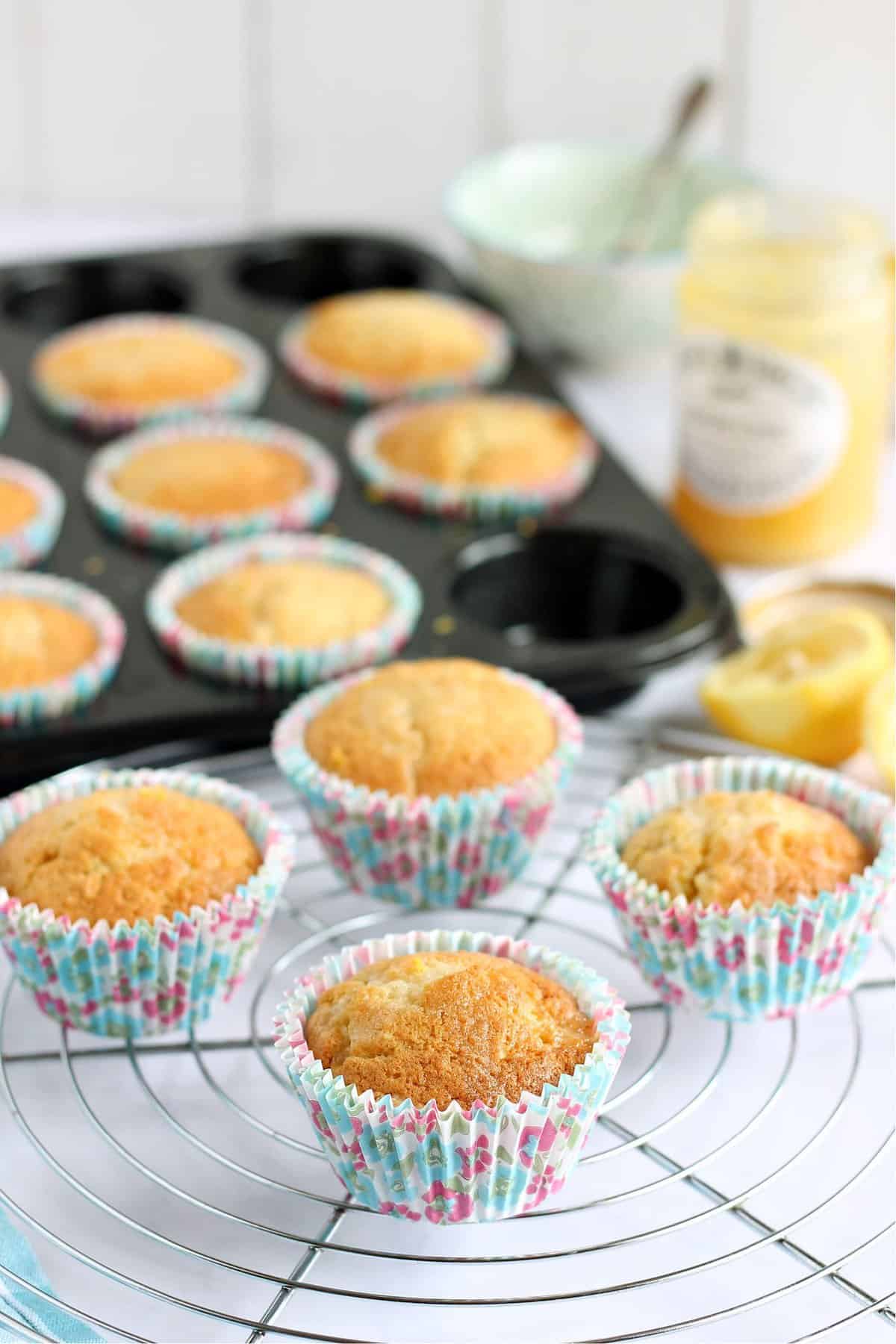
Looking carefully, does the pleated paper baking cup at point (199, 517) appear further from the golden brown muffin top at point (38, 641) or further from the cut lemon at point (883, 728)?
the cut lemon at point (883, 728)

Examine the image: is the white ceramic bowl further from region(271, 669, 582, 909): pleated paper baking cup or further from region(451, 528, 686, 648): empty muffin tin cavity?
region(271, 669, 582, 909): pleated paper baking cup

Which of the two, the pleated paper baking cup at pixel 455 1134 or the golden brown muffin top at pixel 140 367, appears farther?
the golden brown muffin top at pixel 140 367

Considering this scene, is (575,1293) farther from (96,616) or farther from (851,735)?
(96,616)

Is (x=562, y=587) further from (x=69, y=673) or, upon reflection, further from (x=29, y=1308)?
(x=29, y=1308)

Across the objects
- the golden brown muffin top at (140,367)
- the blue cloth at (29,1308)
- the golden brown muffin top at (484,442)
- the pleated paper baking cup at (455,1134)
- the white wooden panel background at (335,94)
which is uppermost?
the white wooden panel background at (335,94)

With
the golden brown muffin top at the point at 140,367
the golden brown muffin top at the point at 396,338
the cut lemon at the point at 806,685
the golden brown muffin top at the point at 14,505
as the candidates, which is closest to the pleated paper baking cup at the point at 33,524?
the golden brown muffin top at the point at 14,505

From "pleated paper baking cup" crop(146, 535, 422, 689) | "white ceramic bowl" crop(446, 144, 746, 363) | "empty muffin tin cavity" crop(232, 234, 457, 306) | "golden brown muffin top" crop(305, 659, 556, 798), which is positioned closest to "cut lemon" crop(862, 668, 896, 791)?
"golden brown muffin top" crop(305, 659, 556, 798)

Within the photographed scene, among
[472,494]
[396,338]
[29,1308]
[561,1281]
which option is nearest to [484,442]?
[472,494]
